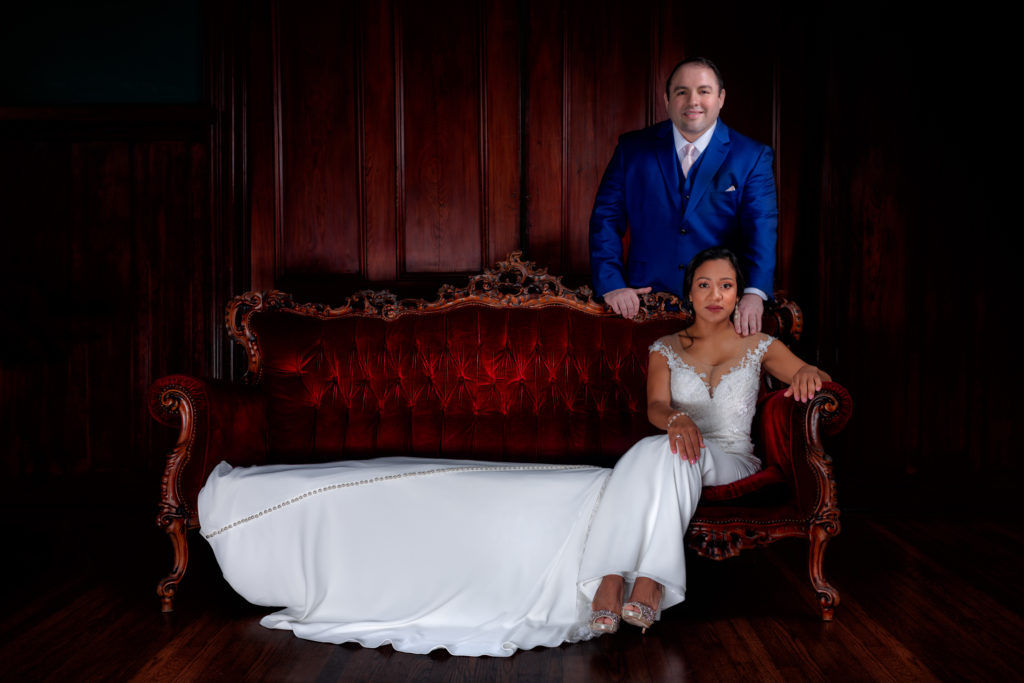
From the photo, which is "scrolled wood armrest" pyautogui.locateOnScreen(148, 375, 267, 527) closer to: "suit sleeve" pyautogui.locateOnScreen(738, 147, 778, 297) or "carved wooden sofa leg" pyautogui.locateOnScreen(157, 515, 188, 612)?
"carved wooden sofa leg" pyautogui.locateOnScreen(157, 515, 188, 612)

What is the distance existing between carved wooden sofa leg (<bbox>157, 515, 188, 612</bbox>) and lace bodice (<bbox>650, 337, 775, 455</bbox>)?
1.71 m

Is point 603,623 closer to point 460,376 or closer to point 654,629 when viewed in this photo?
point 654,629

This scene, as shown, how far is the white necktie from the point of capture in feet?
10.2

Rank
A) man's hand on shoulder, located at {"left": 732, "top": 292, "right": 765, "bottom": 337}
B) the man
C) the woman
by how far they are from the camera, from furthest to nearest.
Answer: the man → man's hand on shoulder, located at {"left": 732, "top": 292, "right": 765, "bottom": 337} → the woman

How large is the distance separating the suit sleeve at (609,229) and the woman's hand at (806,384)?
96 cm

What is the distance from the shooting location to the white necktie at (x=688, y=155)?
3.12 m

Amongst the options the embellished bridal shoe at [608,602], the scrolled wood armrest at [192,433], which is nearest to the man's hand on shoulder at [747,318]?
the embellished bridal shoe at [608,602]

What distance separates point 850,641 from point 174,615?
2057mm

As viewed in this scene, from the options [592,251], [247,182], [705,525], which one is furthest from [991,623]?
[247,182]

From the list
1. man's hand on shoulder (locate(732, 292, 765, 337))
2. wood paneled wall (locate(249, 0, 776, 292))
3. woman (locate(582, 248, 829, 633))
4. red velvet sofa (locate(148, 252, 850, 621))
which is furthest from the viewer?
wood paneled wall (locate(249, 0, 776, 292))

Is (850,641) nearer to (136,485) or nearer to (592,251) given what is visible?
(592,251)

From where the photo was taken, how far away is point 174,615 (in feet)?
7.57

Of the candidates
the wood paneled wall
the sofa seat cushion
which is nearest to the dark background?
the wood paneled wall

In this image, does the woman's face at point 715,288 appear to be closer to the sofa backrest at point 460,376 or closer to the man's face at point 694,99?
the sofa backrest at point 460,376
